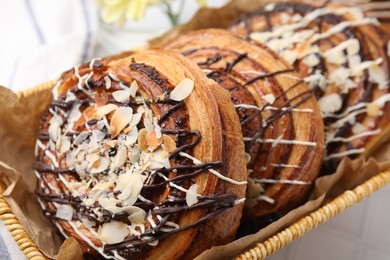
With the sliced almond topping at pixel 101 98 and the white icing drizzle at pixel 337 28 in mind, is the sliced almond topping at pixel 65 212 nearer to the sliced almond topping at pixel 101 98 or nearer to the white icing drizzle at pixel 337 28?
the sliced almond topping at pixel 101 98

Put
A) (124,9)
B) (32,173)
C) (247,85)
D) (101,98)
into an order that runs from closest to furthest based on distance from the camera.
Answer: (101,98)
(247,85)
(32,173)
(124,9)

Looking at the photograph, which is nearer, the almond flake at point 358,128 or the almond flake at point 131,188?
the almond flake at point 131,188

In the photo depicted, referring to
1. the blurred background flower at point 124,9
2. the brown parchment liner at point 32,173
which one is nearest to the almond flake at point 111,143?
the brown parchment liner at point 32,173

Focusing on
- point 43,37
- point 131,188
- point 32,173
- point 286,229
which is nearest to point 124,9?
point 43,37

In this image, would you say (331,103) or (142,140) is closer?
(142,140)

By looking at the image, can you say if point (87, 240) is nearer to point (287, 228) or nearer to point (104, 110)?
point (104, 110)

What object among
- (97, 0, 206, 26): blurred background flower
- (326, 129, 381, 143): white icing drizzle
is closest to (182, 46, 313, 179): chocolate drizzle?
(326, 129, 381, 143): white icing drizzle
